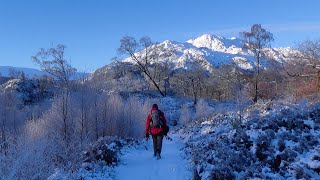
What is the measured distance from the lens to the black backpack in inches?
547

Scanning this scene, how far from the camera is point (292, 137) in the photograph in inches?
425

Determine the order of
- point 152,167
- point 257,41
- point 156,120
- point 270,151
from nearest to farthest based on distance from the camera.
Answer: point 270,151 → point 152,167 → point 156,120 → point 257,41

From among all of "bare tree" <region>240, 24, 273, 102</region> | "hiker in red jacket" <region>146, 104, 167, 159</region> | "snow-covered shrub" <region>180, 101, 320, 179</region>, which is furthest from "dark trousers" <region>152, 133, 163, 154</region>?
"bare tree" <region>240, 24, 273, 102</region>

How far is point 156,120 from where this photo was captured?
13906 mm

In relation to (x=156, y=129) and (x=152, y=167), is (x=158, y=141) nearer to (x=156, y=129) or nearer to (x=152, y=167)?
(x=156, y=129)

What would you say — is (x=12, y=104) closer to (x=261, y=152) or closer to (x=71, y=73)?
(x=71, y=73)

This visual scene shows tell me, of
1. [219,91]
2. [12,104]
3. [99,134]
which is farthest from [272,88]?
[219,91]

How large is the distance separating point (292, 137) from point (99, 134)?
1640 cm

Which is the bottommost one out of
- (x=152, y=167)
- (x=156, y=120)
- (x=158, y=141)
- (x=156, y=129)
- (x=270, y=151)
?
(x=152, y=167)

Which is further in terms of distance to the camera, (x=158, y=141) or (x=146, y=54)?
(x=146, y=54)

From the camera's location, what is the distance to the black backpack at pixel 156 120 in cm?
1388

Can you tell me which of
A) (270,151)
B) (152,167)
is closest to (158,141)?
(152,167)

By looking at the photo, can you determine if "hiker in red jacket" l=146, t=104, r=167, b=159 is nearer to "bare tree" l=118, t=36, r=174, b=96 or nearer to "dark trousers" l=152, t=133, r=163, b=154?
"dark trousers" l=152, t=133, r=163, b=154

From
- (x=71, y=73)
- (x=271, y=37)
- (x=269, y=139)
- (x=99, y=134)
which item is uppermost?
(x=271, y=37)
